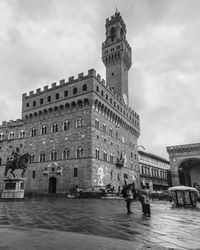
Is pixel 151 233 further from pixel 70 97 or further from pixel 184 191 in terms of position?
pixel 70 97

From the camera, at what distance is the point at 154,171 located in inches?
2229

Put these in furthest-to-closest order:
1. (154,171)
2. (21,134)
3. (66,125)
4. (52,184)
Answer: (154,171) < (21,134) < (66,125) < (52,184)

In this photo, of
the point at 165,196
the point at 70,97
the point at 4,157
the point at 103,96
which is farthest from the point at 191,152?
the point at 4,157

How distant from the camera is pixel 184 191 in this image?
15805 mm

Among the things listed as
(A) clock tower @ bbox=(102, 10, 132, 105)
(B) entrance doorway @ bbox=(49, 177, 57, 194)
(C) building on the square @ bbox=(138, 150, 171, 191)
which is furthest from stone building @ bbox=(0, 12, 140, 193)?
(C) building on the square @ bbox=(138, 150, 171, 191)

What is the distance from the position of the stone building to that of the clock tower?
0.82 feet

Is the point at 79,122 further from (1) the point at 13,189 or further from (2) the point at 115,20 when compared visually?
(2) the point at 115,20

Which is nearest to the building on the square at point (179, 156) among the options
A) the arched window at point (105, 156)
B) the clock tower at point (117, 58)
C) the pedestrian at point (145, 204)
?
the clock tower at point (117, 58)

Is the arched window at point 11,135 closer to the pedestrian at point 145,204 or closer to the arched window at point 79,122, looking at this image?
the arched window at point 79,122

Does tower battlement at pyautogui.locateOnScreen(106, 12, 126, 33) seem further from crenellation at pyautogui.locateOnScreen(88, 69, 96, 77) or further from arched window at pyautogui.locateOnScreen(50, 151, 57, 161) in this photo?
arched window at pyautogui.locateOnScreen(50, 151, 57, 161)

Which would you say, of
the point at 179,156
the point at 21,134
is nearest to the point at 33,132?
the point at 21,134

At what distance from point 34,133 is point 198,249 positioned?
32.6m

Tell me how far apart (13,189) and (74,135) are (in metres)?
13.1

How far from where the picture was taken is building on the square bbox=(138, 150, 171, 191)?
51.3 m
